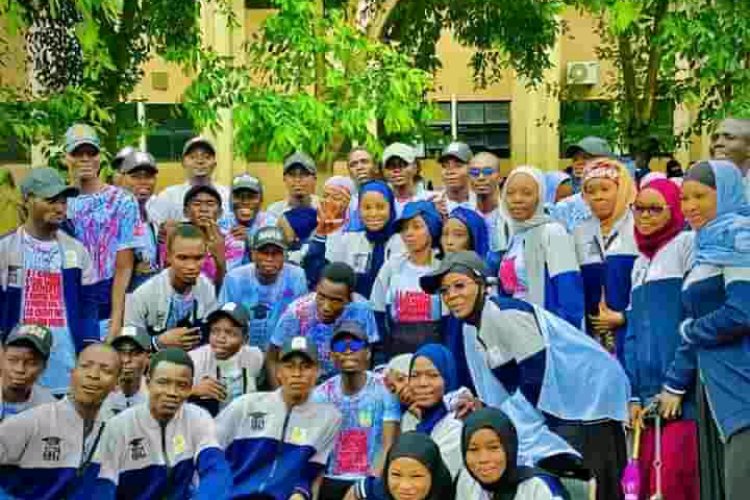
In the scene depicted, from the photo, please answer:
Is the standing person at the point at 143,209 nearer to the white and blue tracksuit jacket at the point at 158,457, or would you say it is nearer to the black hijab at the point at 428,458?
the white and blue tracksuit jacket at the point at 158,457

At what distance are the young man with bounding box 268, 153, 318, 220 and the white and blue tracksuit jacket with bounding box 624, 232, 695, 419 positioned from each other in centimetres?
325

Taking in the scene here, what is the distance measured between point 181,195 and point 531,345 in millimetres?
3569

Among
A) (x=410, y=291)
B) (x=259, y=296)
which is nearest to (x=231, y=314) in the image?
(x=259, y=296)

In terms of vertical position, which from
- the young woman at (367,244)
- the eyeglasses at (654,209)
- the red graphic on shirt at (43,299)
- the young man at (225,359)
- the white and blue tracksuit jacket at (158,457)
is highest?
the eyeglasses at (654,209)

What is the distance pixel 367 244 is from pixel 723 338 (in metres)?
3.10

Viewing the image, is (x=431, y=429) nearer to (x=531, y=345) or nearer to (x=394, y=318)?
(x=531, y=345)

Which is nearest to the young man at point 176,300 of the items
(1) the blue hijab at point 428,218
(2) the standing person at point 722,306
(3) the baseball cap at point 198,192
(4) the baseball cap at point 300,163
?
(3) the baseball cap at point 198,192

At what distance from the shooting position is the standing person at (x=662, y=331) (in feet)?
21.2

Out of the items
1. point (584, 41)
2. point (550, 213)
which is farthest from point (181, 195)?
point (584, 41)

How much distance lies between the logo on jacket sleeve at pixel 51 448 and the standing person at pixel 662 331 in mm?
2877

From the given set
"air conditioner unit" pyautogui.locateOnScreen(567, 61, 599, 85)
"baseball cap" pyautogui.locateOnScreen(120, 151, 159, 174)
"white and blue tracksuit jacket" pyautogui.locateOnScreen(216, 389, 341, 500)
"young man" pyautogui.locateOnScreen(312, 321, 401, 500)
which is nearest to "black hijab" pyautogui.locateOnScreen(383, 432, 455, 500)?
"white and blue tracksuit jacket" pyautogui.locateOnScreen(216, 389, 341, 500)

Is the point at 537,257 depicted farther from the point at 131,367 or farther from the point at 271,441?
the point at 131,367

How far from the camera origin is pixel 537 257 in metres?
7.19

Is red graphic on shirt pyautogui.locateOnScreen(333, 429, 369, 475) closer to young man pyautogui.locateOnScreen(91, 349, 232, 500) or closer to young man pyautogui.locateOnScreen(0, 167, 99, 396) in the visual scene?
young man pyautogui.locateOnScreen(91, 349, 232, 500)
